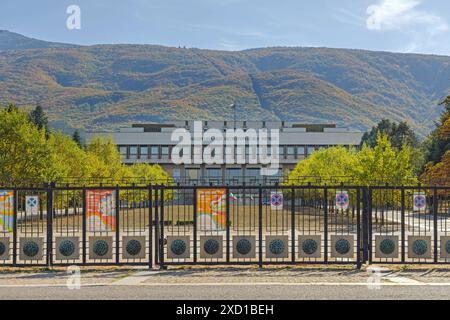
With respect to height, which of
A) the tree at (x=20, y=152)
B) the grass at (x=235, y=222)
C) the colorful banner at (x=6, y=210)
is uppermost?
the tree at (x=20, y=152)

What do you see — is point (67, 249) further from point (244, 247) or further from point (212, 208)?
point (244, 247)

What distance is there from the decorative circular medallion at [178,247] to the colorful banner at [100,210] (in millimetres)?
1862

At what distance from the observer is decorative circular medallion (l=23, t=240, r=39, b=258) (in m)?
17.4

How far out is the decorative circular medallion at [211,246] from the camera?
57.7 feet

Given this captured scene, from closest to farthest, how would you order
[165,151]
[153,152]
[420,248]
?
[420,248], [165,151], [153,152]

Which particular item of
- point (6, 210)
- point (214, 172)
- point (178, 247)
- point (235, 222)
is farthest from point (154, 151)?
point (178, 247)

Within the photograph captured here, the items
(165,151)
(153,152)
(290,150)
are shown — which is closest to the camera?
(165,151)

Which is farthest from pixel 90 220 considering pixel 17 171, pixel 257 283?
pixel 17 171

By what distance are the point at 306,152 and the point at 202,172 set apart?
21.1 m

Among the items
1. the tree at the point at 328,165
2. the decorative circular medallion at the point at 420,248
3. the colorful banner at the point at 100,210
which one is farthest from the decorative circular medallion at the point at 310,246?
the tree at the point at 328,165

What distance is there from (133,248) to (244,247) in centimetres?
323

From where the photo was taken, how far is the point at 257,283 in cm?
1486

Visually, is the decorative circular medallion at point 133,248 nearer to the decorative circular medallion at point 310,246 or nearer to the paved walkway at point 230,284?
the paved walkway at point 230,284

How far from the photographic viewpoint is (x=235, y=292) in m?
13.6
